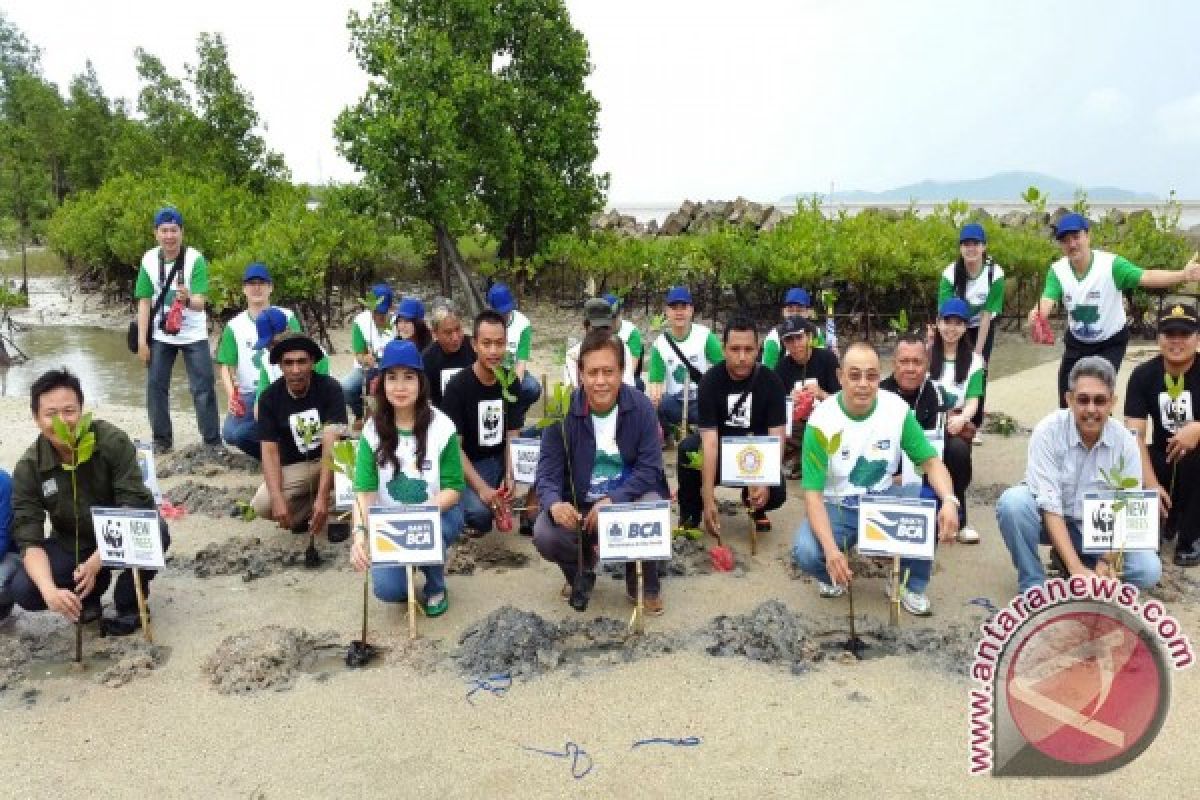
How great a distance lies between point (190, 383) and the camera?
7.02m

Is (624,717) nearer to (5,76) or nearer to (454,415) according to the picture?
(454,415)

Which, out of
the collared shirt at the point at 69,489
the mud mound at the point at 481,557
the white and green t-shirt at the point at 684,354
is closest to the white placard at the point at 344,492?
the mud mound at the point at 481,557

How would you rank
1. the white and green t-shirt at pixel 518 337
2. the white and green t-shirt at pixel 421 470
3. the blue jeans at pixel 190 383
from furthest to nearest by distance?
the white and green t-shirt at pixel 518 337 → the blue jeans at pixel 190 383 → the white and green t-shirt at pixel 421 470

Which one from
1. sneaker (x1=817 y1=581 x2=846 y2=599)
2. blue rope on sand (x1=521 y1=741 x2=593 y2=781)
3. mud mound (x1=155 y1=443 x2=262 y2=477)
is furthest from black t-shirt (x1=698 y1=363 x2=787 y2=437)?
mud mound (x1=155 y1=443 x2=262 y2=477)

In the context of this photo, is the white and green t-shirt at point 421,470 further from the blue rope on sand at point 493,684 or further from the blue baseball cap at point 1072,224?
the blue baseball cap at point 1072,224

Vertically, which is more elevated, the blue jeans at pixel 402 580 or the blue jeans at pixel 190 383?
the blue jeans at pixel 190 383

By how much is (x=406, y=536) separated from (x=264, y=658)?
797 millimetres

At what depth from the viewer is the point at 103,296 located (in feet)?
59.2

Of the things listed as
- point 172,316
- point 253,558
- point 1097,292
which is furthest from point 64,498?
point 1097,292

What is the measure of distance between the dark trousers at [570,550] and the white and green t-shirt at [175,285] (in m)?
4.01

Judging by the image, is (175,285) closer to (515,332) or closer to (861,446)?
(515,332)

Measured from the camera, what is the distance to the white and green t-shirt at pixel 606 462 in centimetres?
430

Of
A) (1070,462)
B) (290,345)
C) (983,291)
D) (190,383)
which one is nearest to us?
(1070,462)

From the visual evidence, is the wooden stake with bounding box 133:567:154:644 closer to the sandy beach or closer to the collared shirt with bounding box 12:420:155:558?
the sandy beach
